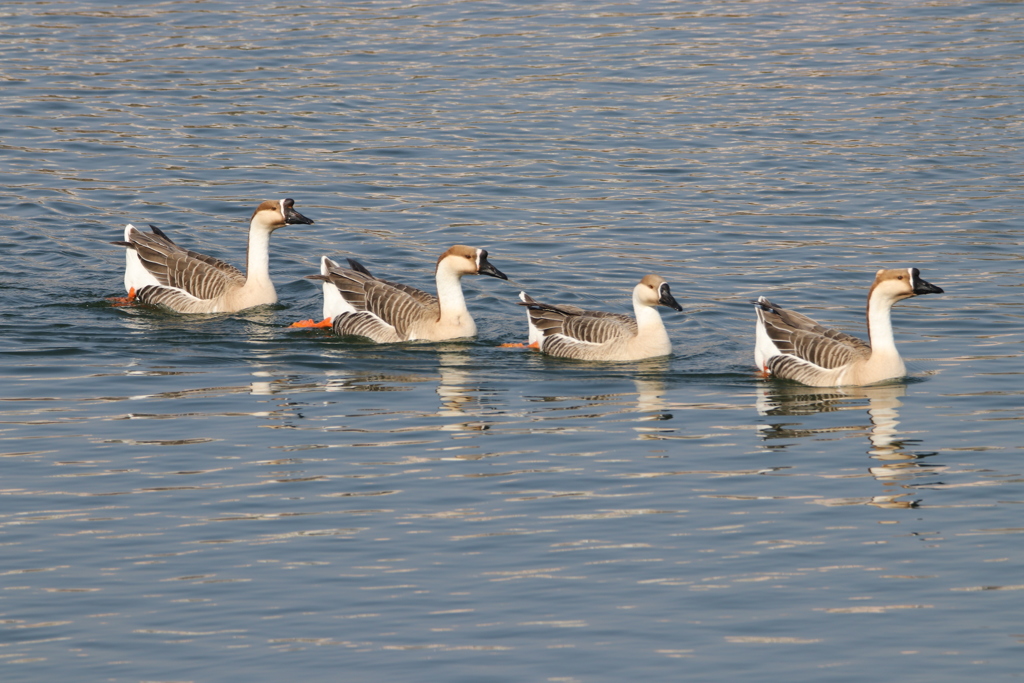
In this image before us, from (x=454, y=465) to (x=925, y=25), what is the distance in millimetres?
27578

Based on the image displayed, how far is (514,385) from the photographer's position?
1642 centimetres

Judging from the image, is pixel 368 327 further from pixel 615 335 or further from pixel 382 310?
pixel 615 335

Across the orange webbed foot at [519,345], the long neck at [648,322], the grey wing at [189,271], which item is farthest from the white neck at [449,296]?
the grey wing at [189,271]

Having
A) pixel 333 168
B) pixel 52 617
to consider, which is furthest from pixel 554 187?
pixel 52 617

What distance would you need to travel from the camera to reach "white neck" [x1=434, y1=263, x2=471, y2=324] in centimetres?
1802

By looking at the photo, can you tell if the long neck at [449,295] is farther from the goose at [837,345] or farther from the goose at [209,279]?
the goose at [837,345]

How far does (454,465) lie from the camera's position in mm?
13391

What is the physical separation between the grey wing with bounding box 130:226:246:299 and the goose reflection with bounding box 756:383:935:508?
753cm

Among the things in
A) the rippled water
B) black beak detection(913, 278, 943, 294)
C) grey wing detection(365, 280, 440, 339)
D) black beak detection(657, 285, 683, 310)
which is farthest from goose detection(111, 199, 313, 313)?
black beak detection(913, 278, 943, 294)

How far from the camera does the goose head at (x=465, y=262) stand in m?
17.5

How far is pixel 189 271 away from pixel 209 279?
0.29m

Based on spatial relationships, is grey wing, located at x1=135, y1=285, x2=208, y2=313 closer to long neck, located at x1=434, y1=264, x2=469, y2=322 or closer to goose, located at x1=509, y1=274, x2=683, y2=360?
long neck, located at x1=434, y1=264, x2=469, y2=322

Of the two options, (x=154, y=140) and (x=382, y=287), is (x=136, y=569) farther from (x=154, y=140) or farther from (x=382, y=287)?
(x=154, y=140)

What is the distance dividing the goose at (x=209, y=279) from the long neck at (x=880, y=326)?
25.6 ft
